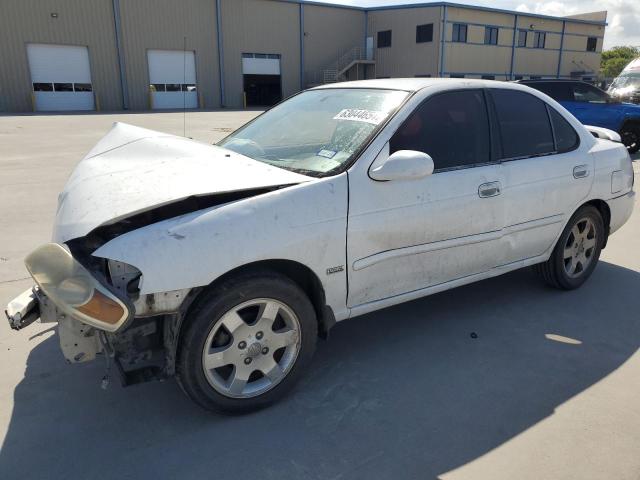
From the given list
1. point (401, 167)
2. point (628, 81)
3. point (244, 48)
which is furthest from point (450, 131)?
point (244, 48)

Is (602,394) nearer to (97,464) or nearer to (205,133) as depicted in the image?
(97,464)

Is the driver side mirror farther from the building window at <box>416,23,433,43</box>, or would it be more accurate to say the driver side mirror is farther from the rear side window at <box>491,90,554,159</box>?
the building window at <box>416,23,433,43</box>

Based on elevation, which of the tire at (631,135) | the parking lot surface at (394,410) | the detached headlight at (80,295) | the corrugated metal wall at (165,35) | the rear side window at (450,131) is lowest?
the parking lot surface at (394,410)

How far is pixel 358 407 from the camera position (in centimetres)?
286

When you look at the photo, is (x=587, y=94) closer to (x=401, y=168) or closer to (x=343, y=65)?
(x=401, y=168)

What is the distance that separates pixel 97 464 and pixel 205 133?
15.7 metres

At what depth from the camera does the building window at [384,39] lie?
4191 cm

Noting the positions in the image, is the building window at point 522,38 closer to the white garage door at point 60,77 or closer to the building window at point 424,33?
the building window at point 424,33

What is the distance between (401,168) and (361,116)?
0.58 meters

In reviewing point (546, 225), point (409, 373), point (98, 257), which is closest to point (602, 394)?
point (409, 373)

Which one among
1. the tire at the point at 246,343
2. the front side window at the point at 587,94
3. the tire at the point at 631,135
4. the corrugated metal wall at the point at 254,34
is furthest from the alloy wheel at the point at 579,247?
the corrugated metal wall at the point at 254,34

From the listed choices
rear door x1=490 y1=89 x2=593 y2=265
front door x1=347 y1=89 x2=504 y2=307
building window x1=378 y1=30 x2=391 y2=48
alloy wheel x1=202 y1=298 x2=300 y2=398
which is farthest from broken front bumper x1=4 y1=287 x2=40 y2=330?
building window x1=378 y1=30 x2=391 y2=48

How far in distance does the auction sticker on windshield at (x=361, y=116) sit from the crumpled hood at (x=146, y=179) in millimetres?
660

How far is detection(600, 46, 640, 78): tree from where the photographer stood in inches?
3166
